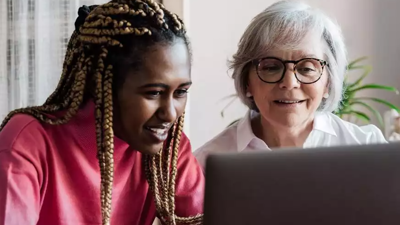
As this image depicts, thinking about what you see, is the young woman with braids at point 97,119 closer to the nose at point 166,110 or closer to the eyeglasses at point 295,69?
the nose at point 166,110

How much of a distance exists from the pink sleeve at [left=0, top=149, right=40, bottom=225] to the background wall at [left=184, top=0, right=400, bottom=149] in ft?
4.07

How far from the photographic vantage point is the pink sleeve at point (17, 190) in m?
0.78

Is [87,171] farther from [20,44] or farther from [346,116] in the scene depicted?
[346,116]

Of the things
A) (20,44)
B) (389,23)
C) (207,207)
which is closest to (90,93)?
(207,207)

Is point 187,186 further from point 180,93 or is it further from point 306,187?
point 306,187

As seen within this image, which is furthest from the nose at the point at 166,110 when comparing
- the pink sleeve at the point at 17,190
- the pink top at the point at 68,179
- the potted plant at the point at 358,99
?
the potted plant at the point at 358,99

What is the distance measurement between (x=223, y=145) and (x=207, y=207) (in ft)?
2.80

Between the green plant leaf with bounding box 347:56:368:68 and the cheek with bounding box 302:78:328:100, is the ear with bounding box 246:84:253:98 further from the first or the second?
the green plant leaf with bounding box 347:56:368:68

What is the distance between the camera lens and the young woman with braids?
0.82 m

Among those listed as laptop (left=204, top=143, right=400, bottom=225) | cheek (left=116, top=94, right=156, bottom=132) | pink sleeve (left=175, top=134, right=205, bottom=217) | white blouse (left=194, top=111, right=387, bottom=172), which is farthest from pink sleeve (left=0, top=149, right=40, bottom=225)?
white blouse (left=194, top=111, right=387, bottom=172)

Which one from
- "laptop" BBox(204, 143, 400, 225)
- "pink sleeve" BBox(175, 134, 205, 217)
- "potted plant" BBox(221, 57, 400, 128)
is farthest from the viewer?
"potted plant" BBox(221, 57, 400, 128)

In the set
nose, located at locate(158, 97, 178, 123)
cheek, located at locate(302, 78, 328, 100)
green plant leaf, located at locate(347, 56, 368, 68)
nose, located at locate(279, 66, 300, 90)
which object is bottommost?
nose, located at locate(158, 97, 178, 123)

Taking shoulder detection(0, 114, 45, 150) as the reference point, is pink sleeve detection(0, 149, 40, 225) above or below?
below

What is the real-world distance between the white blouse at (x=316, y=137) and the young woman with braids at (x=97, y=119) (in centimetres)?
42
